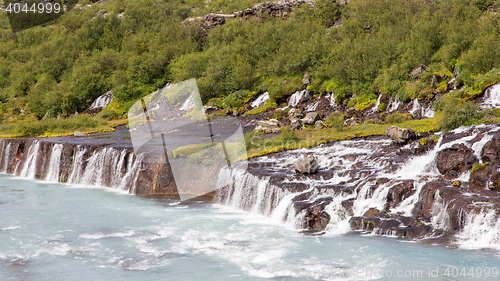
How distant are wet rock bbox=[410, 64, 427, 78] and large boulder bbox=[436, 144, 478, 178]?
59.2ft

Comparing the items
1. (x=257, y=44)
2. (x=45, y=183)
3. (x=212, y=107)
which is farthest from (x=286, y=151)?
(x=257, y=44)

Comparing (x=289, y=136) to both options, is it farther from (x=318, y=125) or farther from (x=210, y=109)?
(x=210, y=109)

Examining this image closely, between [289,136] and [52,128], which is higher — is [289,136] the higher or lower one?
the lower one

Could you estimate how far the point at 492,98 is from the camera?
1086 inches

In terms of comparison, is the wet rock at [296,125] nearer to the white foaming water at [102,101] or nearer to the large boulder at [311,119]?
the large boulder at [311,119]

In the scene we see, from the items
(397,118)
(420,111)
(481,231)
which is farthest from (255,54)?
(481,231)

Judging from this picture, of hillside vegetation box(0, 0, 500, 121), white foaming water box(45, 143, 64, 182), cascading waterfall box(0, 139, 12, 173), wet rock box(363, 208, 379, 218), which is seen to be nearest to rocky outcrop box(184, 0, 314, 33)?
hillside vegetation box(0, 0, 500, 121)

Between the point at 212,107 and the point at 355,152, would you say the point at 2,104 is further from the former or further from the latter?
the point at 355,152

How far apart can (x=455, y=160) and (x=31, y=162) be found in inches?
1339

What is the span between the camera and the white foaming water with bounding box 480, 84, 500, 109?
87.8ft

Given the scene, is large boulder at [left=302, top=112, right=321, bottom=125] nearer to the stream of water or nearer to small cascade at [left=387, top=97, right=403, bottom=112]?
small cascade at [left=387, top=97, right=403, bottom=112]

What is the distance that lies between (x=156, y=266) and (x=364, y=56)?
34.9m

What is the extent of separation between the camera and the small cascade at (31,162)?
113 feet

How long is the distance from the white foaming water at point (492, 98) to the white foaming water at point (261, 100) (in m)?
25.8
